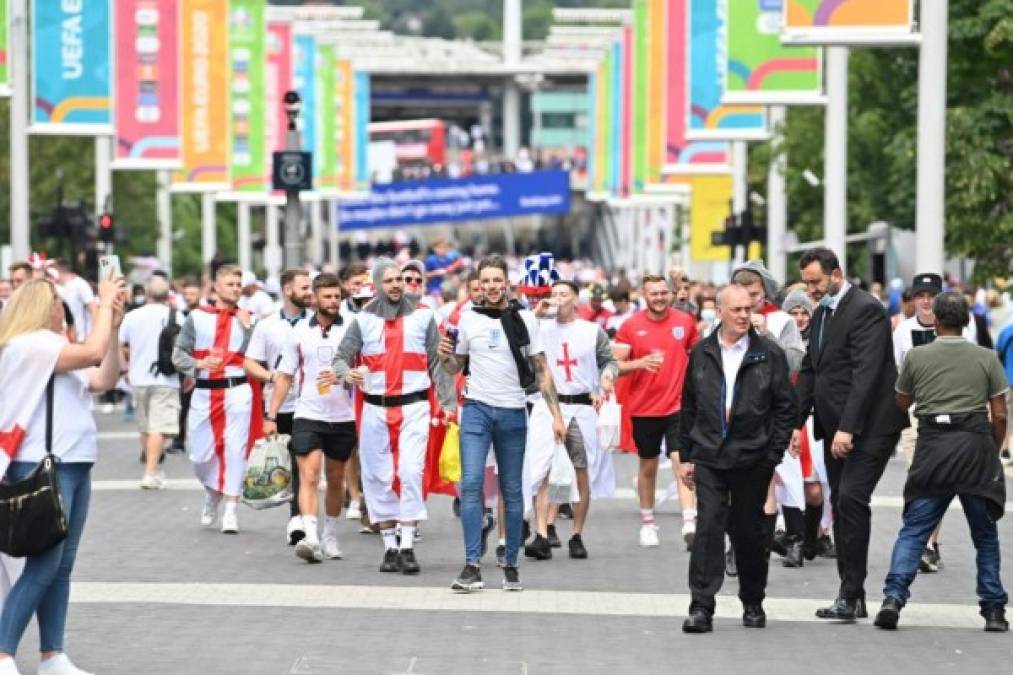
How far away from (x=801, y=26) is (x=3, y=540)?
1308 cm

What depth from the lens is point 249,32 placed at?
162 feet

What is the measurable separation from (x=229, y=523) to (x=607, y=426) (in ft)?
8.48

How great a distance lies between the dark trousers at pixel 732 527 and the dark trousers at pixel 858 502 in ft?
1.41

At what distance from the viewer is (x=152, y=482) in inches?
824

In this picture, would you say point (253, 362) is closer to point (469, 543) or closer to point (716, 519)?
point (469, 543)

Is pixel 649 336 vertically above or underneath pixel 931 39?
underneath

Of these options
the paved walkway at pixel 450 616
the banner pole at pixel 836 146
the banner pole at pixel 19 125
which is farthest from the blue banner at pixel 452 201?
the paved walkway at pixel 450 616

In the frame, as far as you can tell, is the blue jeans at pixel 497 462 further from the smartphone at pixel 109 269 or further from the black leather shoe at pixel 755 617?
the smartphone at pixel 109 269

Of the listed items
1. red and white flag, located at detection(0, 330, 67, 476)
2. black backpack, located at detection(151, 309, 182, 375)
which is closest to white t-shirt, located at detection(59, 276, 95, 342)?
black backpack, located at detection(151, 309, 182, 375)

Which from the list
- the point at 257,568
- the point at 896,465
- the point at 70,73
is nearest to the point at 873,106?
the point at 70,73

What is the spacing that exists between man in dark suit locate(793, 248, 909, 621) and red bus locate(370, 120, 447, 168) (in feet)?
445

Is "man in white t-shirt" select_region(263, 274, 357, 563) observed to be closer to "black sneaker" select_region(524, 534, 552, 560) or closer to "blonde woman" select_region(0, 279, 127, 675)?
"black sneaker" select_region(524, 534, 552, 560)

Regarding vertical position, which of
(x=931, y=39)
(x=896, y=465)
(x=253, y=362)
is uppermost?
(x=931, y=39)

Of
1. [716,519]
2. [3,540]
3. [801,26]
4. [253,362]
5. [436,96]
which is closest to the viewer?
[3,540]
